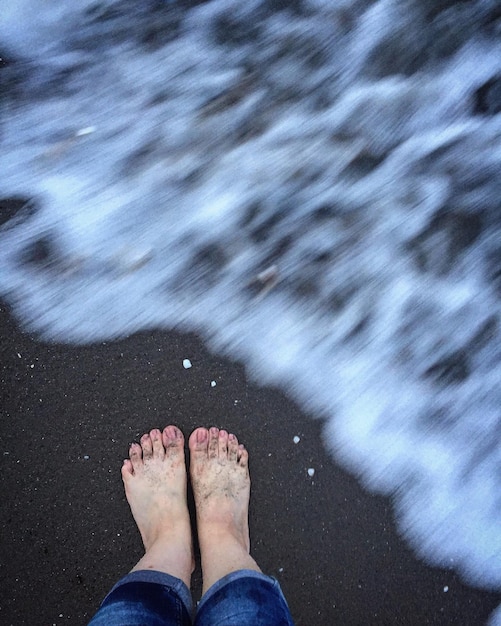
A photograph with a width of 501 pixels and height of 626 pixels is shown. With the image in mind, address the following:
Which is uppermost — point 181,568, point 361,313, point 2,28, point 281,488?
point 2,28

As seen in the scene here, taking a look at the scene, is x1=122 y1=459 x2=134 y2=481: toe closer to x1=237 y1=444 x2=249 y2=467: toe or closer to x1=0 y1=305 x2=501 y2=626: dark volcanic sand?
x1=0 y1=305 x2=501 y2=626: dark volcanic sand

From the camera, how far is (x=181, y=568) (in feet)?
5.01

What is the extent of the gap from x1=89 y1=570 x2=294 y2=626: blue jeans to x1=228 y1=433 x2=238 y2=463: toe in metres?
0.34

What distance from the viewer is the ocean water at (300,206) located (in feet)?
5.61

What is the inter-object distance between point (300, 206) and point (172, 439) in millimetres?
856

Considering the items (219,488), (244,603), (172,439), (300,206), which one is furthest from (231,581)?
(300,206)

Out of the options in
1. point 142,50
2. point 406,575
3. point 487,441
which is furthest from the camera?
point 142,50

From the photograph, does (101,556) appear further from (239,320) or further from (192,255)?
(192,255)

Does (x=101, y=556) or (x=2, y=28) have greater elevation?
(x=2, y=28)

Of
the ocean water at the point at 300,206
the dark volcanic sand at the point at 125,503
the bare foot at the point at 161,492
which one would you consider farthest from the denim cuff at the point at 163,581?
the ocean water at the point at 300,206

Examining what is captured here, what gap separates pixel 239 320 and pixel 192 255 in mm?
261

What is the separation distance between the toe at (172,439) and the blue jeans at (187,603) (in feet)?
1.19

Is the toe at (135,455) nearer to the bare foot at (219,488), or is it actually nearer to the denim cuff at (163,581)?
the bare foot at (219,488)

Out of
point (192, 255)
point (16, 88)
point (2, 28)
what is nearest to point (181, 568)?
point (192, 255)
